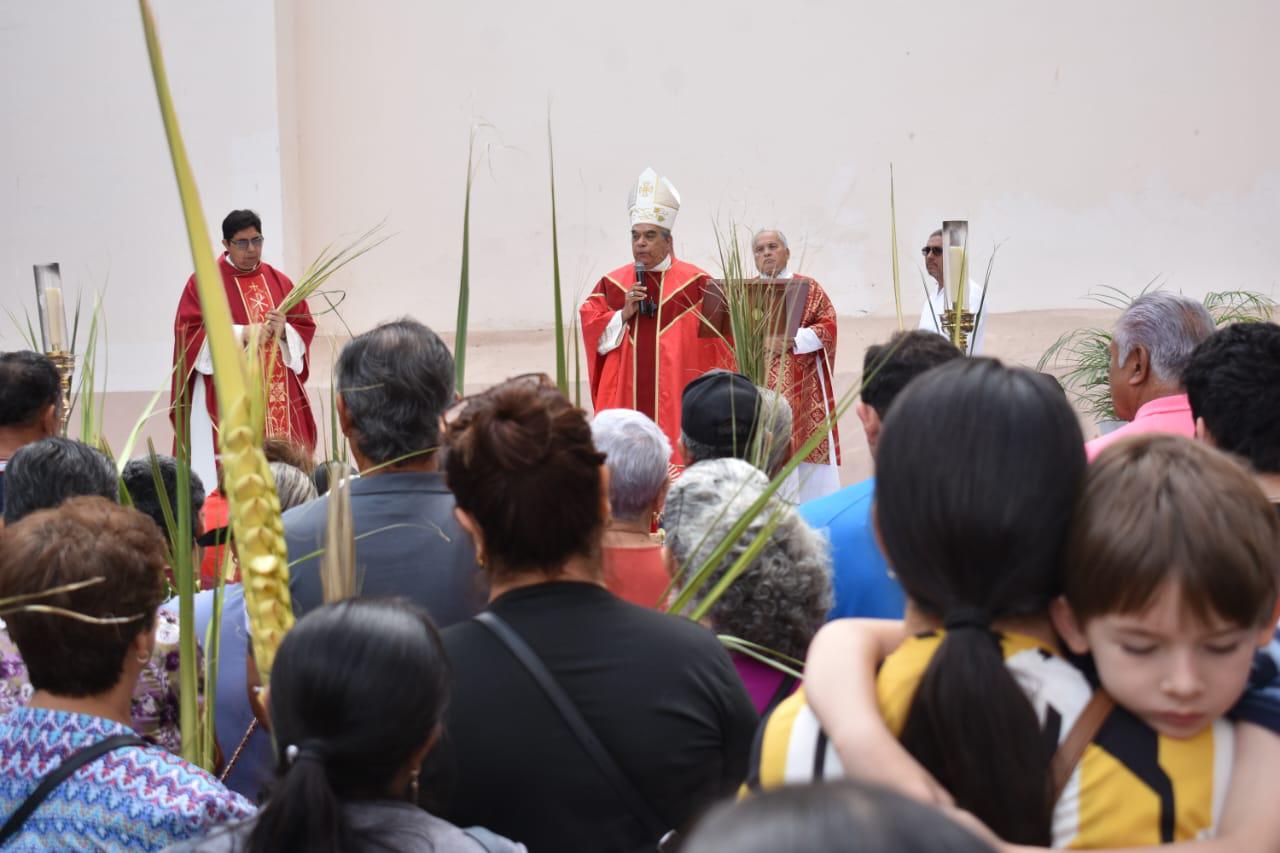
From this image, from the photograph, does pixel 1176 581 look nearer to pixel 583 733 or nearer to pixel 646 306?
pixel 583 733

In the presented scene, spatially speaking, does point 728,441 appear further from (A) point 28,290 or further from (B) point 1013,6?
(A) point 28,290

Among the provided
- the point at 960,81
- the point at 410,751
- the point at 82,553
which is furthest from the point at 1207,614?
the point at 960,81

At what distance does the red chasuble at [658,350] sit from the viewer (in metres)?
6.73

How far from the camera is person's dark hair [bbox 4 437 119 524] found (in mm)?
2492

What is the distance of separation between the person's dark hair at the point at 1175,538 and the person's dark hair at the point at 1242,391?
3.19ft

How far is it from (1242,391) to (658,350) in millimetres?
4681

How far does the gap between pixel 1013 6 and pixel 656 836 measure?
822cm

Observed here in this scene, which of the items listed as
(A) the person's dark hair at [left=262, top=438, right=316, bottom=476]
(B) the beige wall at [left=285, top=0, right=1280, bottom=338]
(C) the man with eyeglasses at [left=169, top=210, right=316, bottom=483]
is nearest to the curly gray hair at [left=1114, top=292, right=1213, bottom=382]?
(A) the person's dark hair at [left=262, top=438, right=316, bottom=476]

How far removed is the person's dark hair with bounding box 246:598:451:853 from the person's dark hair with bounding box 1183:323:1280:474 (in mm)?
1319

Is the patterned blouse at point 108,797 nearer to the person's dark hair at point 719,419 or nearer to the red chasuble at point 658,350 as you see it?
the person's dark hair at point 719,419

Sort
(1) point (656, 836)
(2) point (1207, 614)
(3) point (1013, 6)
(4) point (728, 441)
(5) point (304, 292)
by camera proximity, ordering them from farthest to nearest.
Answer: (3) point (1013, 6)
(4) point (728, 441)
(5) point (304, 292)
(1) point (656, 836)
(2) point (1207, 614)

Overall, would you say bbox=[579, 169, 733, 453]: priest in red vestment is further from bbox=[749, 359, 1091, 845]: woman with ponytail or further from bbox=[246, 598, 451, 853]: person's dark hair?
bbox=[749, 359, 1091, 845]: woman with ponytail

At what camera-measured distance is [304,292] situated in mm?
2508

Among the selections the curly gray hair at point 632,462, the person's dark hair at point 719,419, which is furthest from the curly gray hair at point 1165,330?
the curly gray hair at point 632,462
